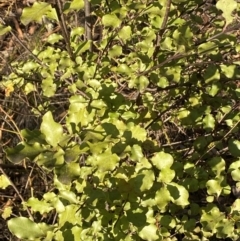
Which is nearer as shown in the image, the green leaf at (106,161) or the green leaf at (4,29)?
the green leaf at (106,161)

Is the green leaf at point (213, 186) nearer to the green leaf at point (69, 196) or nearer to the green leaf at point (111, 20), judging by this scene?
the green leaf at point (69, 196)

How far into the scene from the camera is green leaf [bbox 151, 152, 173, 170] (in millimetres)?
1288

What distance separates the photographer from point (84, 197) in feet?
4.33

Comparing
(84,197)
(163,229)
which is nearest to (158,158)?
(84,197)

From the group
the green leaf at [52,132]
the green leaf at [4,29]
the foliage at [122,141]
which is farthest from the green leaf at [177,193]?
the green leaf at [4,29]

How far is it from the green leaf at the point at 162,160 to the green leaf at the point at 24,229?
13.8 inches

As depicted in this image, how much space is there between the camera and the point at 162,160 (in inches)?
51.0

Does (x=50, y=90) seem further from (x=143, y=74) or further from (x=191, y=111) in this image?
(x=191, y=111)

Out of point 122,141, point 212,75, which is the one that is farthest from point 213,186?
point 122,141

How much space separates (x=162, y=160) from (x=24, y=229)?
0.40 metres

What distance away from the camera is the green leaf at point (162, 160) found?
1288 mm

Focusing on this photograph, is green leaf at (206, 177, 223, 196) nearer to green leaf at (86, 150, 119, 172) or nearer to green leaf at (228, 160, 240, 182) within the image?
green leaf at (228, 160, 240, 182)

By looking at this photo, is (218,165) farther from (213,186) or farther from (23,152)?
(23,152)

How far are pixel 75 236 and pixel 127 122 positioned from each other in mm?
334
